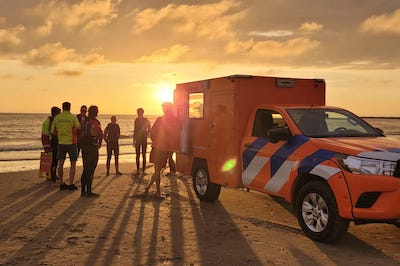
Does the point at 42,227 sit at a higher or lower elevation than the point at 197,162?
lower

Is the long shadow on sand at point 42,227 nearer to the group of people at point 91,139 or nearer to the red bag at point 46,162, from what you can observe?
the group of people at point 91,139

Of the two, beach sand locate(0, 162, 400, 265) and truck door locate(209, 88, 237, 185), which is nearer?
beach sand locate(0, 162, 400, 265)

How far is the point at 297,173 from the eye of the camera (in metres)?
6.75

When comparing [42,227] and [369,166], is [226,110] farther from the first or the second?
[42,227]

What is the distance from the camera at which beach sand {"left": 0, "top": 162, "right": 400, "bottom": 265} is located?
5.63 metres

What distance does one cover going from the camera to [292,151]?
22.7 ft

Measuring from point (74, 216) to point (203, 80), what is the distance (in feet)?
12.1

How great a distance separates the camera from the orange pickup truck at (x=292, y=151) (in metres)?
5.83

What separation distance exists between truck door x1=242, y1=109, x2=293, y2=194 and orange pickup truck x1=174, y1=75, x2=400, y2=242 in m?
0.02

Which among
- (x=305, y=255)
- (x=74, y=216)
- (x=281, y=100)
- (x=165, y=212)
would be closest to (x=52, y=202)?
(x=74, y=216)

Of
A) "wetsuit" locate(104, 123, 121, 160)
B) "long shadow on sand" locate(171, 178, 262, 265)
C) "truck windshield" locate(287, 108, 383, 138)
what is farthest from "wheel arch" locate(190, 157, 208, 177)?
"wetsuit" locate(104, 123, 121, 160)

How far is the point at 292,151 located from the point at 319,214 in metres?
1.00

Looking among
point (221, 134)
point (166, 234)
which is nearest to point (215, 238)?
point (166, 234)

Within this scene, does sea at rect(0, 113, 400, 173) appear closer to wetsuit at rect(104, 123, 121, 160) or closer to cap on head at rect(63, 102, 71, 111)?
wetsuit at rect(104, 123, 121, 160)
